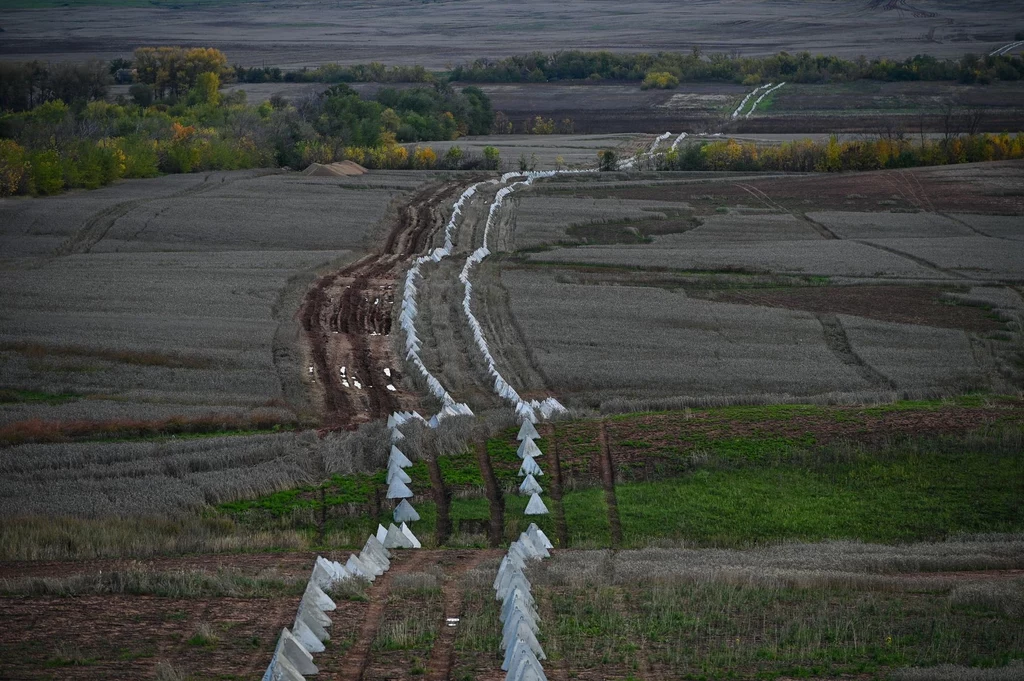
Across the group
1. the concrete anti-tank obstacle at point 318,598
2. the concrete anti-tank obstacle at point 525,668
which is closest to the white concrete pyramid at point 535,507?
the concrete anti-tank obstacle at point 318,598

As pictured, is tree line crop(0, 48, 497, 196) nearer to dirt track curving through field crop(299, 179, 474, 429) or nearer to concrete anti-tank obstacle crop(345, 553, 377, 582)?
dirt track curving through field crop(299, 179, 474, 429)

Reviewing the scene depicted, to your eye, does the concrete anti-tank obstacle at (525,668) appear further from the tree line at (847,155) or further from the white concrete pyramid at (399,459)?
the tree line at (847,155)

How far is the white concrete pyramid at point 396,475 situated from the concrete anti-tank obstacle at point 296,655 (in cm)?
1096

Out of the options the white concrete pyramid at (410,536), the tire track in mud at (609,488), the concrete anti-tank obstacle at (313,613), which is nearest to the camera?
the concrete anti-tank obstacle at (313,613)

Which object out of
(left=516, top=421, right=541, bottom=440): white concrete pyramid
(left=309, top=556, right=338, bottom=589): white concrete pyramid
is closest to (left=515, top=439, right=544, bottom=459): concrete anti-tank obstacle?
(left=516, top=421, right=541, bottom=440): white concrete pyramid

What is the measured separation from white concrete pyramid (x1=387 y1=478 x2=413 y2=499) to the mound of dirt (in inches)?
2107

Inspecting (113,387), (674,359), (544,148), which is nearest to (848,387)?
(674,359)

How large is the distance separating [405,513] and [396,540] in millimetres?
2110

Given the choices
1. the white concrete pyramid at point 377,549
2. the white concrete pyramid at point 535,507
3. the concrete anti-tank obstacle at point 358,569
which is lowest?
the white concrete pyramid at point 535,507

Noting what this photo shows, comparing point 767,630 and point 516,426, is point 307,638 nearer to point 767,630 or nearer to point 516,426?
point 767,630

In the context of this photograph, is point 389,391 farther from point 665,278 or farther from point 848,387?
point 665,278

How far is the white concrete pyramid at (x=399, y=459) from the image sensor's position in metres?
29.2

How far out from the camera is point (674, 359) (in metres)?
39.0

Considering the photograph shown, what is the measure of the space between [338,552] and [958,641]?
11522 mm
